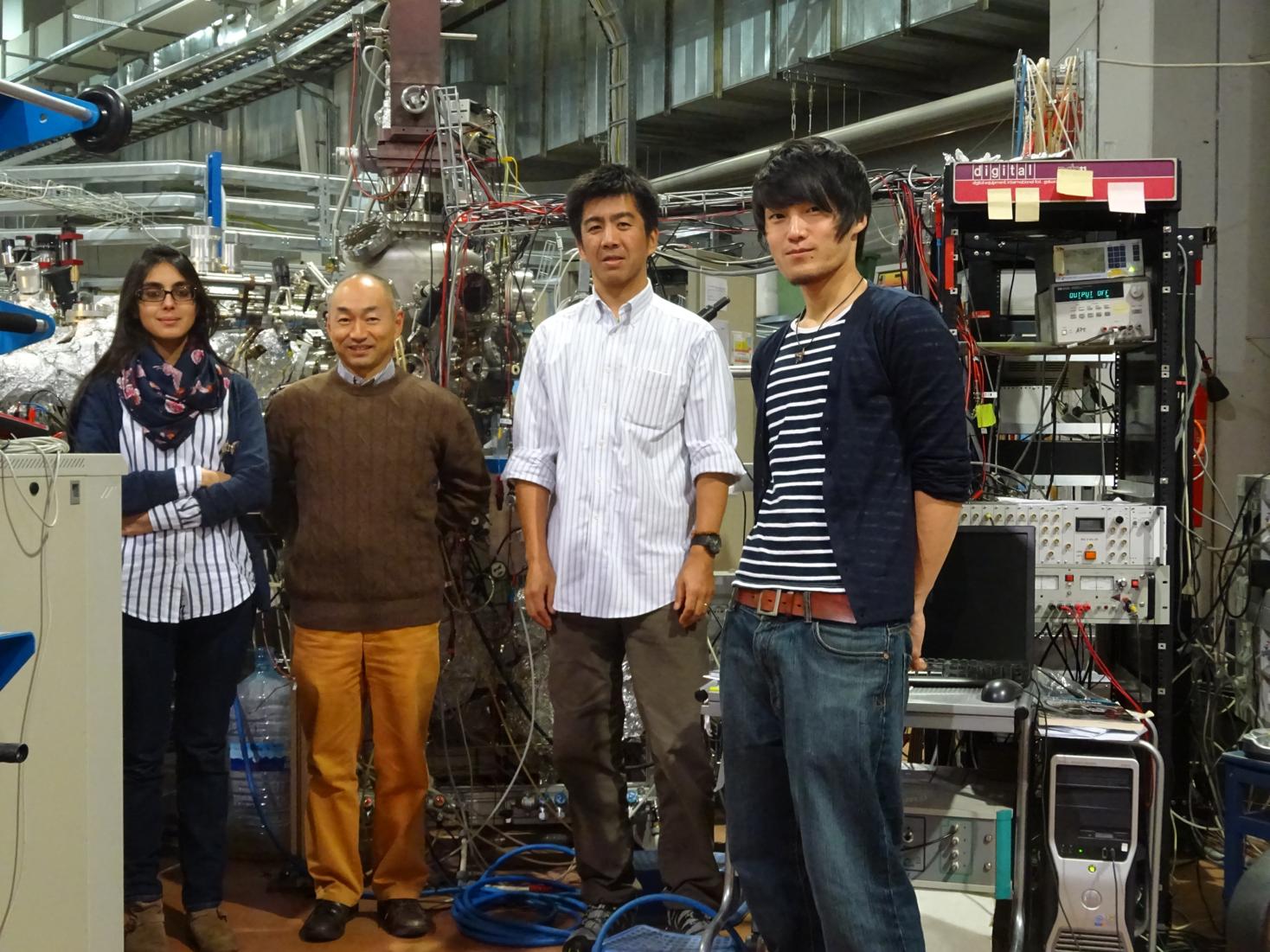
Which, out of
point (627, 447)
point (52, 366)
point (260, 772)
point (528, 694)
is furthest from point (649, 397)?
point (52, 366)

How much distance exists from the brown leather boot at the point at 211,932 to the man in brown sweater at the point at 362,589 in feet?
0.58

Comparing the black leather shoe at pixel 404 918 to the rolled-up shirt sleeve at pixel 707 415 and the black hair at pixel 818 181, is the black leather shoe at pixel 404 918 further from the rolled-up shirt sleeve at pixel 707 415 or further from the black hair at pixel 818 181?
the black hair at pixel 818 181

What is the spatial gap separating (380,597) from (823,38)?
15.2 feet

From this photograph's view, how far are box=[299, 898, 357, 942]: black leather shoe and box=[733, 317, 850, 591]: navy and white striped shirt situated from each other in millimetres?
1463

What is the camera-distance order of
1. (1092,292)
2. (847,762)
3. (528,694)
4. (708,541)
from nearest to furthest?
(847,762) < (708,541) < (1092,292) < (528,694)

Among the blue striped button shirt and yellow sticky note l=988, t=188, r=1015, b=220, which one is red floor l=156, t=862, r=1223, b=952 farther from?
yellow sticky note l=988, t=188, r=1015, b=220

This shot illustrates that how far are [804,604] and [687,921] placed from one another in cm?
104

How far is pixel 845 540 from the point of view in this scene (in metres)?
1.77

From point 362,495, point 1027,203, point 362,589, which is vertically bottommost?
point 362,589

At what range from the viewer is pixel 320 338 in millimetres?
3754

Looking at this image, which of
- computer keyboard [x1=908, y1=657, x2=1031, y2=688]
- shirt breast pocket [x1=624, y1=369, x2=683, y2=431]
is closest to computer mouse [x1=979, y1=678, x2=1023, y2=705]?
computer keyboard [x1=908, y1=657, x2=1031, y2=688]

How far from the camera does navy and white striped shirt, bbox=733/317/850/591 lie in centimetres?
180

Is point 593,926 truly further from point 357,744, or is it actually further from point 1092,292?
point 1092,292

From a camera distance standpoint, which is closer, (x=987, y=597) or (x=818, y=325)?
(x=818, y=325)
